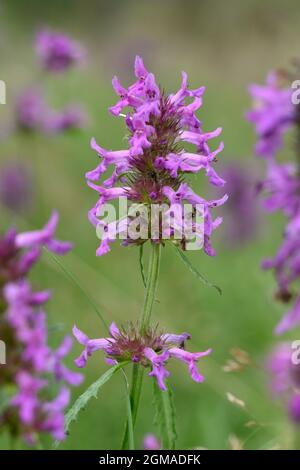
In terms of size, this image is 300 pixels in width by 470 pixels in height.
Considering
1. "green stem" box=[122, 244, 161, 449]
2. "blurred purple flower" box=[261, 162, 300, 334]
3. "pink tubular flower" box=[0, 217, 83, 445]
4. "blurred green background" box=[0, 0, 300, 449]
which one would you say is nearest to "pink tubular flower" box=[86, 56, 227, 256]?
"green stem" box=[122, 244, 161, 449]

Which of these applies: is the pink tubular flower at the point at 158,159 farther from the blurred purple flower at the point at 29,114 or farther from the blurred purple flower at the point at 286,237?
the blurred purple flower at the point at 29,114

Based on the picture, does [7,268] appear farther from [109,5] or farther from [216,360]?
[109,5]

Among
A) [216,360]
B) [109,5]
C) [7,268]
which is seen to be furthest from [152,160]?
[109,5]

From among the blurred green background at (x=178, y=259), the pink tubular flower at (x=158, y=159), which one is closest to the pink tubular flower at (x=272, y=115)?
the blurred green background at (x=178, y=259)

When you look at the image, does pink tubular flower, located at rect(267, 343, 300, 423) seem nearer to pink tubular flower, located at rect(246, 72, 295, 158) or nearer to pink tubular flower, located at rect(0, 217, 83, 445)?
pink tubular flower, located at rect(246, 72, 295, 158)

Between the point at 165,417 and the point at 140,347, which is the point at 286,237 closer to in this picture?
the point at 140,347
